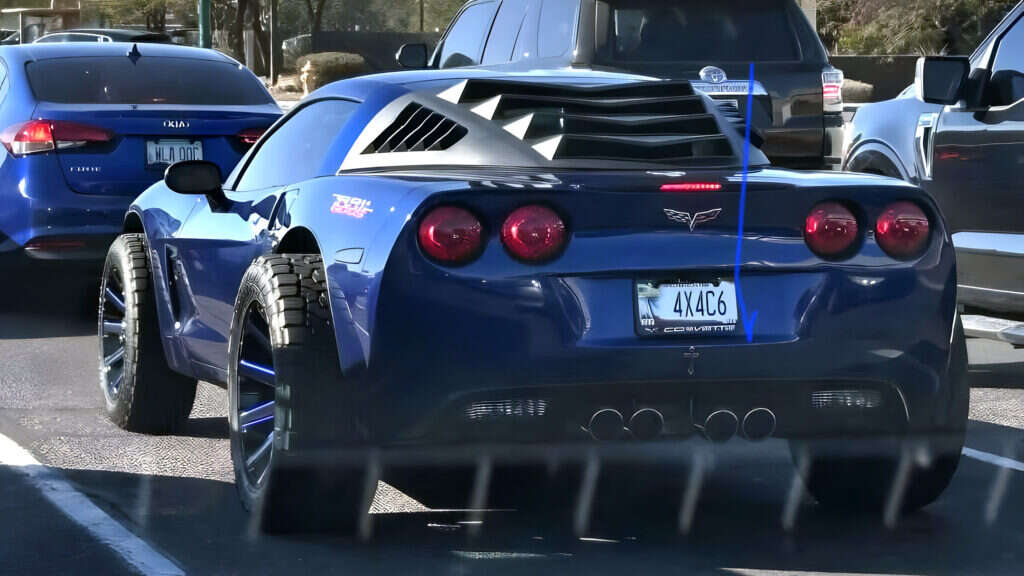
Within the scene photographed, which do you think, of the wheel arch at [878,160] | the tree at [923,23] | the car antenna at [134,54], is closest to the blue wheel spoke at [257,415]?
the wheel arch at [878,160]

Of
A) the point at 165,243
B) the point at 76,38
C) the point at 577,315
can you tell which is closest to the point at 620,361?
the point at 577,315

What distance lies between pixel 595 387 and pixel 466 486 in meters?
1.30

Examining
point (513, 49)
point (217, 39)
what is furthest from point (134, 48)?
point (217, 39)

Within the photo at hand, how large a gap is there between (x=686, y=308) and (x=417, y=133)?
120cm

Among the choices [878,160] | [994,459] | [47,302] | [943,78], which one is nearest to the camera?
[994,459]

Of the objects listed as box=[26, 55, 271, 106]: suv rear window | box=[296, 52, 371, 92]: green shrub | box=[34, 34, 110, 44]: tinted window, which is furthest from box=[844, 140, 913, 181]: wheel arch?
box=[296, 52, 371, 92]: green shrub

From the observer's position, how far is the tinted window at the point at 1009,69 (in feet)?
26.5

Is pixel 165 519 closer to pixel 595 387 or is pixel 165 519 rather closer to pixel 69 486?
pixel 69 486

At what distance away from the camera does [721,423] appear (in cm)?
493

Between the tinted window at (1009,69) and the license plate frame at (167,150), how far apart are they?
4.15 m

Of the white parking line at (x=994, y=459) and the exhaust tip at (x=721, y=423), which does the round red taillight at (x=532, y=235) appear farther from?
the white parking line at (x=994, y=459)

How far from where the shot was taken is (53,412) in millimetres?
7492

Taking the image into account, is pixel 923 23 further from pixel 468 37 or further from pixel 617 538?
pixel 617 538

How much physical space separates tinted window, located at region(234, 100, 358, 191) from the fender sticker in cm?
45
